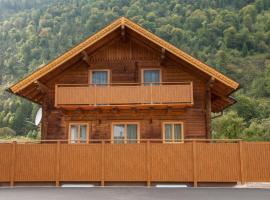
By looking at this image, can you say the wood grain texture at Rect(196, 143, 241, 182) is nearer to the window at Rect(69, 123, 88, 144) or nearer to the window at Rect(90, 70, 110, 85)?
the window at Rect(69, 123, 88, 144)

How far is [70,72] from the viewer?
23203mm

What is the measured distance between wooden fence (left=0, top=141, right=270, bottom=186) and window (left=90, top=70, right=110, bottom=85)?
5624 mm

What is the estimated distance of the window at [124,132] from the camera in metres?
21.9

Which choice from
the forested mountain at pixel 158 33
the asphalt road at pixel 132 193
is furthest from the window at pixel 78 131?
the forested mountain at pixel 158 33

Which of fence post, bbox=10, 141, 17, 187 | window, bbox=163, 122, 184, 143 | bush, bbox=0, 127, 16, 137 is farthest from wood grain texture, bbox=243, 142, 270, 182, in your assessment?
bush, bbox=0, 127, 16, 137

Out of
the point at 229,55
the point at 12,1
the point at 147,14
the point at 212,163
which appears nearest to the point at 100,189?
the point at 212,163

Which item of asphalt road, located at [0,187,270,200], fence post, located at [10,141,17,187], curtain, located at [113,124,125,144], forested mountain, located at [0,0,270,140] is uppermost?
forested mountain, located at [0,0,270,140]

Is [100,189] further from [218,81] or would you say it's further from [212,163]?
[218,81]

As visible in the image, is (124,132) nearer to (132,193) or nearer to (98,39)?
(98,39)

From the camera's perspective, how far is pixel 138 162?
18141 millimetres

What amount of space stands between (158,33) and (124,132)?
102398 mm

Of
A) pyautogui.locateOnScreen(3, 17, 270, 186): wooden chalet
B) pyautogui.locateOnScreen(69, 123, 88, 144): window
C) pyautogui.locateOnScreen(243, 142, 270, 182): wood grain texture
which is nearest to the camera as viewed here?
pyautogui.locateOnScreen(243, 142, 270, 182): wood grain texture

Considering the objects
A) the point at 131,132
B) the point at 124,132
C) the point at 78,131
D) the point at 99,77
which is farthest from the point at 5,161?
the point at 99,77

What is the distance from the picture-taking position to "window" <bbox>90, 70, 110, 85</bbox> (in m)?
23.0
